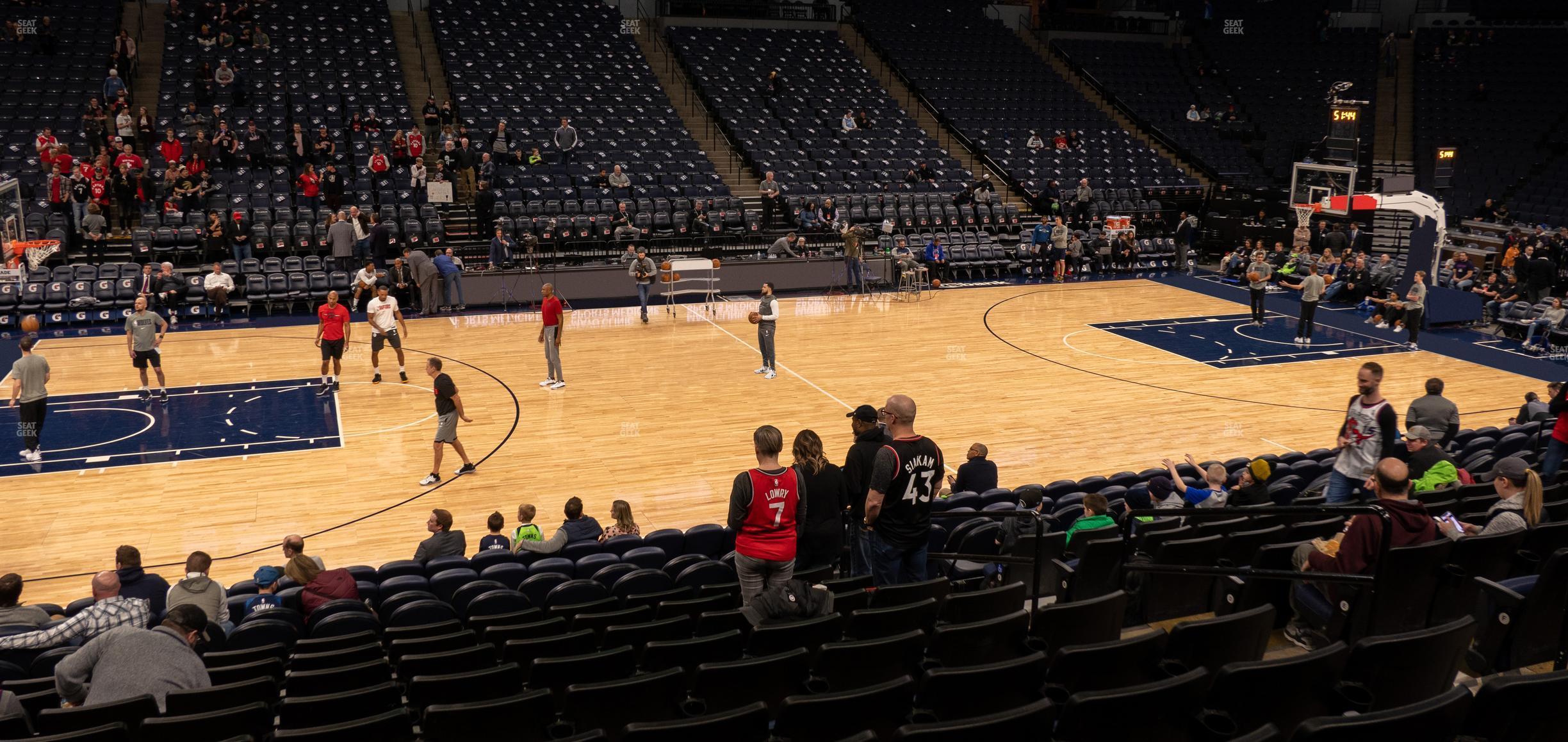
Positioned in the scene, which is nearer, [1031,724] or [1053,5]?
[1031,724]

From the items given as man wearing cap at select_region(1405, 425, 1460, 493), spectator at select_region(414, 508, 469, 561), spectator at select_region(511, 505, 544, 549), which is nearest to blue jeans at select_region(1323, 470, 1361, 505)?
man wearing cap at select_region(1405, 425, 1460, 493)

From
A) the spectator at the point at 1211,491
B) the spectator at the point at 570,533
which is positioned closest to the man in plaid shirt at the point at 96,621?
the spectator at the point at 570,533

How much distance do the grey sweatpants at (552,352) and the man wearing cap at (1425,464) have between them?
38.2ft

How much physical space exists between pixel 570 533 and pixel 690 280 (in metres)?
16.4

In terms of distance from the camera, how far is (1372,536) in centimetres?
611

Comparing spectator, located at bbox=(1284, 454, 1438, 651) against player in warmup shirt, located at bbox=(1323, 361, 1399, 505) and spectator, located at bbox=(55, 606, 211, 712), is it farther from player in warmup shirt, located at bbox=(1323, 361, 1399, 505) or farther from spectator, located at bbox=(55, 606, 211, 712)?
spectator, located at bbox=(55, 606, 211, 712)

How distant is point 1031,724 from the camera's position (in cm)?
409

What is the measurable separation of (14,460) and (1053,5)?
130 feet

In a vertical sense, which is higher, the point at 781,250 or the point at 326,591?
the point at 781,250

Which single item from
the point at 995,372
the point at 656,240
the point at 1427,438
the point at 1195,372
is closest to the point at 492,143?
the point at 656,240

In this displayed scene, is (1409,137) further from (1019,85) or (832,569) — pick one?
(832,569)

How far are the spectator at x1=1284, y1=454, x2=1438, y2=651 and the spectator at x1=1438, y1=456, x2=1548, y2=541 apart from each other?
30 cm

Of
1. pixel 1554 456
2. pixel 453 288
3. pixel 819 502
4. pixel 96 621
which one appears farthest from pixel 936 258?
pixel 96 621

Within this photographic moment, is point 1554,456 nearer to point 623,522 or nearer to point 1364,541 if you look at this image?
point 1364,541
